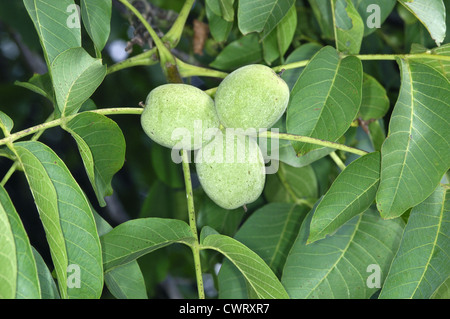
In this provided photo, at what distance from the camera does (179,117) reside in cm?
99

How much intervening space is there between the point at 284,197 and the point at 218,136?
0.52 m

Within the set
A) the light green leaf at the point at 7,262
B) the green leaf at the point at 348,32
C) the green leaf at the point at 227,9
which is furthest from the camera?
the green leaf at the point at 227,9

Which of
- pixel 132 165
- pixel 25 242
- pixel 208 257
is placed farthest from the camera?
pixel 132 165

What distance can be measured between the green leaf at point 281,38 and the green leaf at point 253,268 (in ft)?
1.96

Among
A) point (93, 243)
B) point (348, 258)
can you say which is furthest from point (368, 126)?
point (93, 243)

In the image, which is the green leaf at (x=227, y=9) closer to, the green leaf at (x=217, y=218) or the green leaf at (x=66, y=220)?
the green leaf at (x=217, y=218)

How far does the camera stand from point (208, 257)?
1.43 meters

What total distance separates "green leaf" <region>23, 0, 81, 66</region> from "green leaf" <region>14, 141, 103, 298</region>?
9.3 inches

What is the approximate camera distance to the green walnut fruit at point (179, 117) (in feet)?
3.24

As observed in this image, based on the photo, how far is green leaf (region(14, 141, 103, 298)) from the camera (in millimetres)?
780

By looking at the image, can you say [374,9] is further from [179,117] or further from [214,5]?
[179,117]

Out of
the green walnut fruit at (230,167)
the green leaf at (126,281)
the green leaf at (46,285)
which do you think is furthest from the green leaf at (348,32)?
the green leaf at (46,285)

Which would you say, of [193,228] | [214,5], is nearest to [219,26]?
[214,5]
